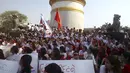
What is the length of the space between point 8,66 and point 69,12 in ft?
73.7

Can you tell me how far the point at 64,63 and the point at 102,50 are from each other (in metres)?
2.25

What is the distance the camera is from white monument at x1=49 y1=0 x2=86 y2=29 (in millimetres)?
27869

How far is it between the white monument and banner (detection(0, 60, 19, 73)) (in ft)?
69.0

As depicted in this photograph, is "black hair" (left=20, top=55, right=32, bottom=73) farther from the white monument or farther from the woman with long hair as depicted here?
the white monument

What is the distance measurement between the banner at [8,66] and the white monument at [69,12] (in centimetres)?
2104

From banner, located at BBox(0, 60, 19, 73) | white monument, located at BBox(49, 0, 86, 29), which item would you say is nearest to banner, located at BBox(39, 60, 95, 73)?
banner, located at BBox(0, 60, 19, 73)

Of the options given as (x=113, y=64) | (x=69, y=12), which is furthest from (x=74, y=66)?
(x=69, y=12)

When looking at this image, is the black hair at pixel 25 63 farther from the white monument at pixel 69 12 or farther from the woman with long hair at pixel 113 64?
the white monument at pixel 69 12

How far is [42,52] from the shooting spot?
7664 millimetres

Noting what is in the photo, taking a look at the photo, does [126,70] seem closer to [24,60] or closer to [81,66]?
[81,66]

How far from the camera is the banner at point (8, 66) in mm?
5930

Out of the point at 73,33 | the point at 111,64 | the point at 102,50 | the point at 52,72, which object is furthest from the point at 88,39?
the point at 52,72

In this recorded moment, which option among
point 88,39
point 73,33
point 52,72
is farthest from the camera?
point 73,33

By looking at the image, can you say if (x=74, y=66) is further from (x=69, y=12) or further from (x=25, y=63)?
(x=69, y=12)
